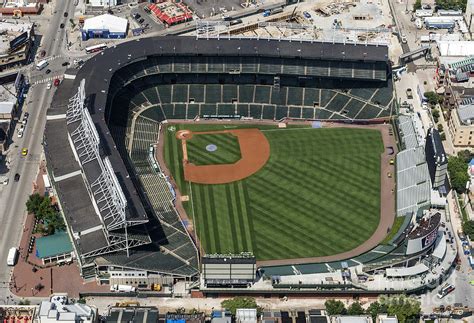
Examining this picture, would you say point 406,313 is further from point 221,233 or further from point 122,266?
point 122,266

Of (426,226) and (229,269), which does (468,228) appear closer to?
(426,226)

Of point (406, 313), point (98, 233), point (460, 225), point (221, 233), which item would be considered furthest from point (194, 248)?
point (460, 225)

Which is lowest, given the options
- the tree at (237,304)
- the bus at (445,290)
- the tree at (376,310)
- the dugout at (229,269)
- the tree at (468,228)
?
the tree at (376,310)

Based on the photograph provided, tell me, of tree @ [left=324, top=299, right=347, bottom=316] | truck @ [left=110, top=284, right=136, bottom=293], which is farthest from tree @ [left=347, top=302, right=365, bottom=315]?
truck @ [left=110, top=284, right=136, bottom=293]

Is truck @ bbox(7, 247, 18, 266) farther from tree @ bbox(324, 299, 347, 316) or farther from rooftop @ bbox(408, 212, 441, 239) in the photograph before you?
rooftop @ bbox(408, 212, 441, 239)

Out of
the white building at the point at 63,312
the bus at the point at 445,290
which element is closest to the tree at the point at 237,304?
the white building at the point at 63,312

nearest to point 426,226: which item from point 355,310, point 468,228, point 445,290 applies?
point 445,290

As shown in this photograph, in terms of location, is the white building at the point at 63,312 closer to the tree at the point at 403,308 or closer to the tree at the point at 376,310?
the tree at the point at 376,310
